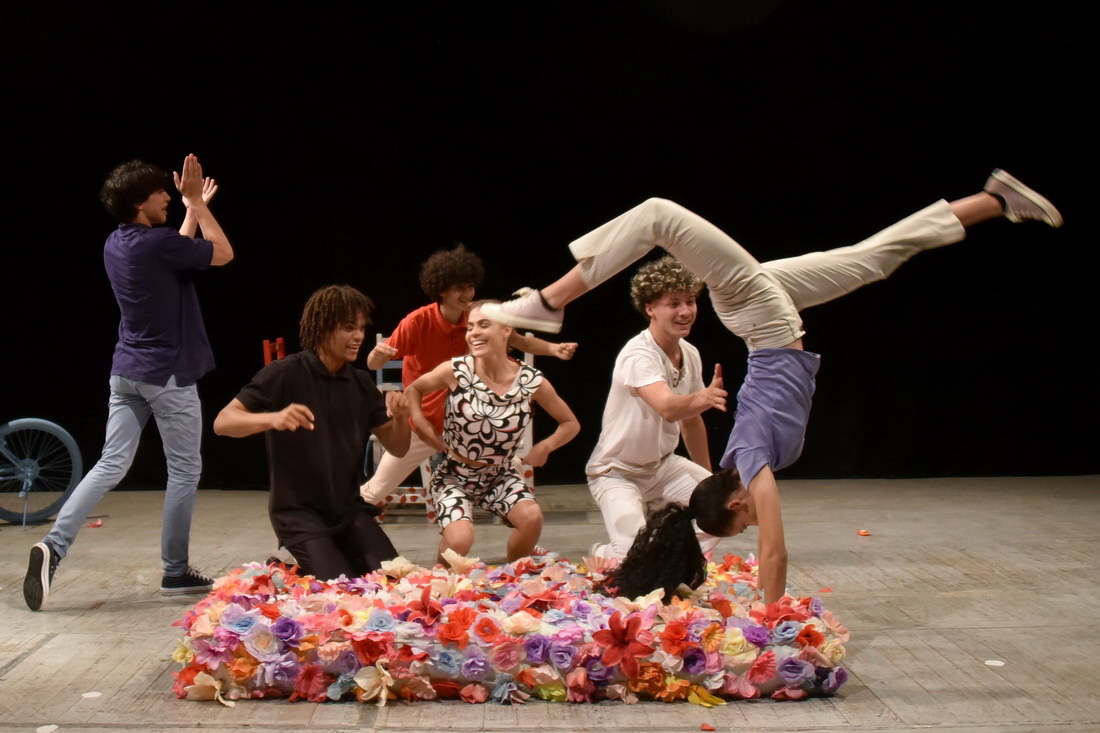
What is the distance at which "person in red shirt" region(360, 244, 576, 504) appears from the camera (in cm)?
440

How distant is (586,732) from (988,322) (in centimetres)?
492

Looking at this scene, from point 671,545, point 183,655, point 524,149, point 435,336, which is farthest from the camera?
point 524,149

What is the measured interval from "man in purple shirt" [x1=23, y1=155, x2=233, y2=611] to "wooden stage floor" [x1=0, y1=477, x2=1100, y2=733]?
23 cm

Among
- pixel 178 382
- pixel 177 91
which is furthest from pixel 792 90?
pixel 178 382

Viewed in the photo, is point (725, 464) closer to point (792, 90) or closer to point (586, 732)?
point (586, 732)

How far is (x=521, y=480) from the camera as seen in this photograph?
A: 402 centimetres

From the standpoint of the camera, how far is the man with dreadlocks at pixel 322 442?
326 cm

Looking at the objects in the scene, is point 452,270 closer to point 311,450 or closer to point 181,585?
point 311,450

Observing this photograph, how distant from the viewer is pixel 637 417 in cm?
374

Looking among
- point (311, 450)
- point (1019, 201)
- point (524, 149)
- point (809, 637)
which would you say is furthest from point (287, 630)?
point (524, 149)

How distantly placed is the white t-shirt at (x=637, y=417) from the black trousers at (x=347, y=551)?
2.61 feet

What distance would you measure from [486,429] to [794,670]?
1603 millimetres

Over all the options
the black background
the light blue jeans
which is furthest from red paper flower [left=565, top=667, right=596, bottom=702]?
the black background

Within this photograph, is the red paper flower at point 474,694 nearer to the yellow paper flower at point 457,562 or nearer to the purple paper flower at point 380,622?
the purple paper flower at point 380,622
